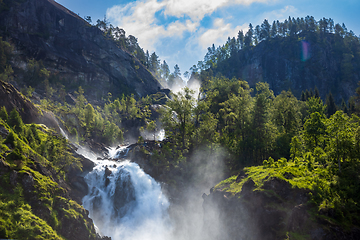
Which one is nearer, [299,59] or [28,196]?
[28,196]

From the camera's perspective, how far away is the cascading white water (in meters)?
33.8

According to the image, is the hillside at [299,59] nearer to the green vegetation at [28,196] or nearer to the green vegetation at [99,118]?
the green vegetation at [99,118]

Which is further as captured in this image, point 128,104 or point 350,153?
point 128,104

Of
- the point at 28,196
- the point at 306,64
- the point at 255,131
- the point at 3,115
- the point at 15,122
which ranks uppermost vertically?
the point at 306,64

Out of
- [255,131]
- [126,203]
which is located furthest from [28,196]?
[255,131]

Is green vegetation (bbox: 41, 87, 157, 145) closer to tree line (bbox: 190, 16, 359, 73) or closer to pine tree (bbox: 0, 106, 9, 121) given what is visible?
pine tree (bbox: 0, 106, 9, 121)

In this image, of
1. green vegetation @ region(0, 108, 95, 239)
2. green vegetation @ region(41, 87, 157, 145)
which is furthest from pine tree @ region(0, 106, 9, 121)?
green vegetation @ region(41, 87, 157, 145)

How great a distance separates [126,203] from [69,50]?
101 meters

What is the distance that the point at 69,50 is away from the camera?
110m

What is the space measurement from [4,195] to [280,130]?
4232 cm

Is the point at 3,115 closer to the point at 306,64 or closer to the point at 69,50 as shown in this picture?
the point at 69,50

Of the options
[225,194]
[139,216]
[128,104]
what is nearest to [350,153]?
[225,194]

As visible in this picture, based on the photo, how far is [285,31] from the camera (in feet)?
474

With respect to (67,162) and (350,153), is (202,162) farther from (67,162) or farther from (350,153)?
(350,153)
